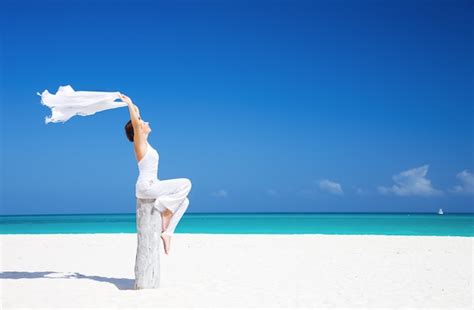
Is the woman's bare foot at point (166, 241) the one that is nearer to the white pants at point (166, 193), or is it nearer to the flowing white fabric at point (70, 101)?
the white pants at point (166, 193)

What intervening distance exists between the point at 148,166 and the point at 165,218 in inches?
32.0

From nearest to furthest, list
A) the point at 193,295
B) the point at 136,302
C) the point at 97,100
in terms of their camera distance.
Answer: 1. the point at 136,302
2. the point at 193,295
3. the point at 97,100

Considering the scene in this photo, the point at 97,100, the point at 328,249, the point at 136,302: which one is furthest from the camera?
the point at 328,249

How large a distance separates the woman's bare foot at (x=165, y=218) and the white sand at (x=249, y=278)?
2.97 feet

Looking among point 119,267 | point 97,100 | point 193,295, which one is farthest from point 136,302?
point 119,267

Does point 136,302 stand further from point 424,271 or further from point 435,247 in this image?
point 435,247

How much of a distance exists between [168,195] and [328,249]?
7.83m

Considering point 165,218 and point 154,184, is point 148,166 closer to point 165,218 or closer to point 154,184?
point 154,184

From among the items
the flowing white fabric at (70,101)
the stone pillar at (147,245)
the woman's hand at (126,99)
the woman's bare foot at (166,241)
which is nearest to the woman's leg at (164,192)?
the stone pillar at (147,245)

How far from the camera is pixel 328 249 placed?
1391cm

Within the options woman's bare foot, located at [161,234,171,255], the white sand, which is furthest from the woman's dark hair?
the white sand

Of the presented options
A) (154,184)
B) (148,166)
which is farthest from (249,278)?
(148,166)

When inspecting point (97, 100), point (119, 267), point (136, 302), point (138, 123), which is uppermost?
point (97, 100)

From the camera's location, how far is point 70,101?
7633mm
